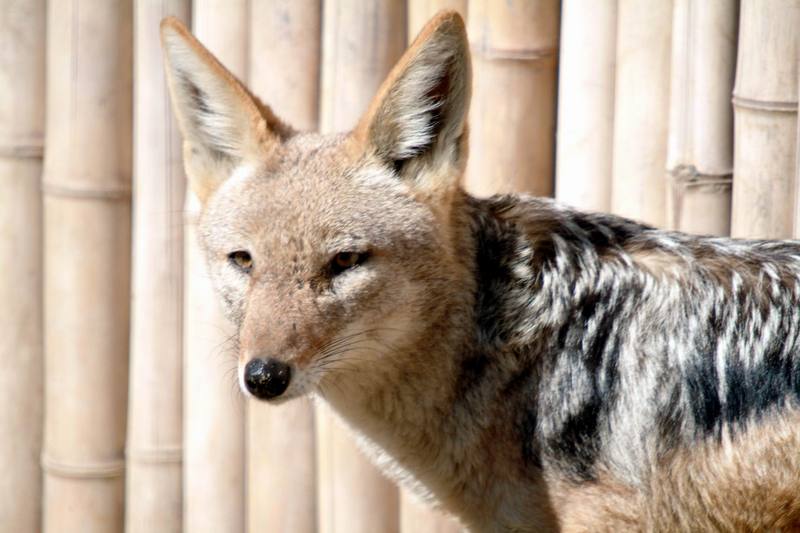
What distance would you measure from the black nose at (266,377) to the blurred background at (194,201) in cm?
135

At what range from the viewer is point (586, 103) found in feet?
19.6

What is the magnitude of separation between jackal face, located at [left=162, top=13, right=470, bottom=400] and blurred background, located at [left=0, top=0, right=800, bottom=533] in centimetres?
109

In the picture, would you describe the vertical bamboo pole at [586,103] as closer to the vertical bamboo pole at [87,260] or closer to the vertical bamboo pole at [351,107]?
the vertical bamboo pole at [351,107]

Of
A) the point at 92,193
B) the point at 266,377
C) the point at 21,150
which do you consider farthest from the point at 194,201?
the point at 266,377

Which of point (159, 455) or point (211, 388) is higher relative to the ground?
point (211, 388)

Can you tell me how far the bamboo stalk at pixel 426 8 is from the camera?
6.14 m

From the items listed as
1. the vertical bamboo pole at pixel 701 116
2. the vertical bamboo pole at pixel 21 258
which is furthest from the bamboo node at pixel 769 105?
the vertical bamboo pole at pixel 21 258

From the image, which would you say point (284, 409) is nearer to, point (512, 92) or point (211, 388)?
point (211, 388)

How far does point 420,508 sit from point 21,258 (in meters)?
2.87

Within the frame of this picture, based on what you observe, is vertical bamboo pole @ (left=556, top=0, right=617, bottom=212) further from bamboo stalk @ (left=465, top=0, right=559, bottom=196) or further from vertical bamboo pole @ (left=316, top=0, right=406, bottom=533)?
vertical bamboo pole @ (left=316, top=0, right=406, bottom=533)

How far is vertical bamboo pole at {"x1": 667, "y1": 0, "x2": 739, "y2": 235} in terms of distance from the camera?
18.2 feet

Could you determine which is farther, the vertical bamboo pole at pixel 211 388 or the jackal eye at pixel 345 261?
the vertical bamboo pole at pixel 211 388

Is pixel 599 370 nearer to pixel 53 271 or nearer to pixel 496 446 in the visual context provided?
pixel 496 446

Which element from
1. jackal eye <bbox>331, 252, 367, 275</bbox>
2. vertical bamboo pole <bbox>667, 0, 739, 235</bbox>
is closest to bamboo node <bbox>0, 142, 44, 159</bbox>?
jackal eye <bbox>331, 252, 367, 275</bbox>
